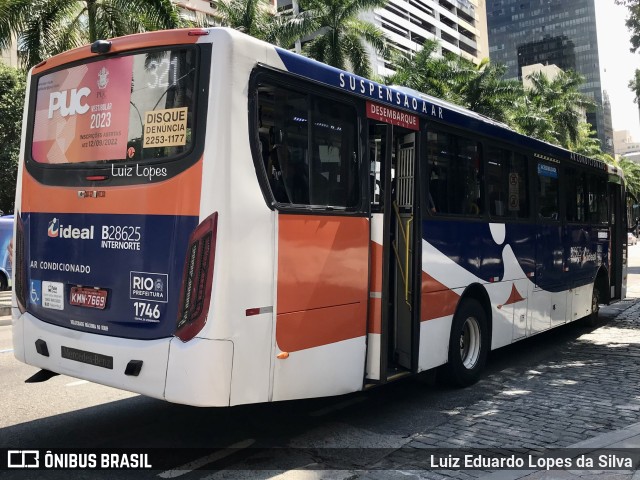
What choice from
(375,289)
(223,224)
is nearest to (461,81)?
(375,289)

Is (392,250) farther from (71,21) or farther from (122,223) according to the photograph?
(71,21)

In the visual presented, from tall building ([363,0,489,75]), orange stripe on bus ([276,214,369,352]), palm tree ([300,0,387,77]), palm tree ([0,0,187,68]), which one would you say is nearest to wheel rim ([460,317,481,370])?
orange stripe on bus ([276,214,369,352])

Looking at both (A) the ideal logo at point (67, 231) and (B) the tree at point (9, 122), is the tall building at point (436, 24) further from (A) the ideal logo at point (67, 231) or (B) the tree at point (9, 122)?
(A) the ideal logo at point (67, 231)

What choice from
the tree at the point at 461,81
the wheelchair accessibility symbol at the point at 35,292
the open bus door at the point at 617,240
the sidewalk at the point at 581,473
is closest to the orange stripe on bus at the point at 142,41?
the wheelchair accessibility symbol at the point at 35,292

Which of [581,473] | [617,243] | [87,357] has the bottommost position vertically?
[581,473]

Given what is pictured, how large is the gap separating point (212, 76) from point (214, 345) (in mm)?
1888

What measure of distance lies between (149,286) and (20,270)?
1.59 metres

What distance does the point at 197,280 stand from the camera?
422 centimetres

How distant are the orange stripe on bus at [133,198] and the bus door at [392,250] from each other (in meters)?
1.88

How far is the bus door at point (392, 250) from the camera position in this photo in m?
5.54

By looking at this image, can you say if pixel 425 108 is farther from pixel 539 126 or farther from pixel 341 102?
pixel 539 126

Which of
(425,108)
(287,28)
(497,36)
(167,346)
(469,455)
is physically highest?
(497,36)

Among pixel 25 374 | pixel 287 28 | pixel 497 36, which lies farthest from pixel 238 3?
pixel 497 36

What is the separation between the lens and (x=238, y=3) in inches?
1024
